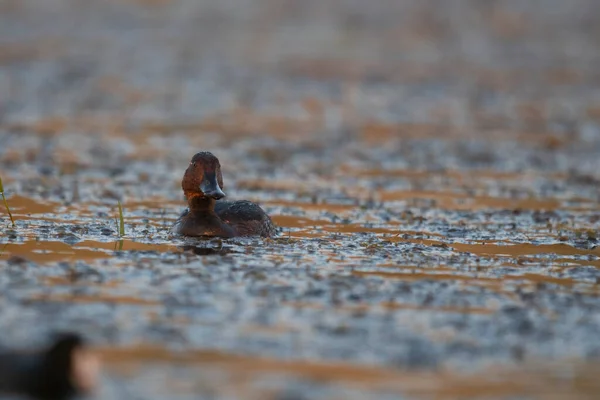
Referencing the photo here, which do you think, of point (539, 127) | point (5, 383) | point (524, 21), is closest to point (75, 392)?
point (5, 383)

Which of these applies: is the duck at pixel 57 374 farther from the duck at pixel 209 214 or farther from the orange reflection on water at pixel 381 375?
the duck at pixel 209 214

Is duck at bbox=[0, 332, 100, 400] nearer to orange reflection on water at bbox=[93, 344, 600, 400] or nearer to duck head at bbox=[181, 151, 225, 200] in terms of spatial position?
orange reflection on water at bbox=[93, 344, 600, 400]

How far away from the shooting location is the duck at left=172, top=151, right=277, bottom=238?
1080 centimetres

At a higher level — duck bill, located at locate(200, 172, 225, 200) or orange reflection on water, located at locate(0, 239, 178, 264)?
duck bill, located at locate(200, 172, 225, 200)

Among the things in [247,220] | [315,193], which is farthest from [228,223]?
[315,193]

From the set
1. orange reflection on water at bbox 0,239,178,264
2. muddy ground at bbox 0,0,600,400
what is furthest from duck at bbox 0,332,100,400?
orange reflection on water at bbox 0,239,178,264

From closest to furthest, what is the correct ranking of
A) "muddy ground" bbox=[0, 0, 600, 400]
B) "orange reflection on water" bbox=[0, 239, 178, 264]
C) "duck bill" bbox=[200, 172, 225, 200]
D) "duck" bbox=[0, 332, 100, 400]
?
1. "duck" bbox=[0, 332, 100, 400]
2. "muddy ground" bbox=[0, 0, 600, 400]
3. "orange reflection on water" bbox=[0, 239, 178, 264]
4. "duck bill" bbox=[200, 172, 225, 200]

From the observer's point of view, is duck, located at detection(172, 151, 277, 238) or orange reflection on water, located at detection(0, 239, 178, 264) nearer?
orange reflection on water, located at detection(0, 239, 178, 264)

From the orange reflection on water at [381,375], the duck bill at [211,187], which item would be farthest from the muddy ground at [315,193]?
the duck bill at [211,187]

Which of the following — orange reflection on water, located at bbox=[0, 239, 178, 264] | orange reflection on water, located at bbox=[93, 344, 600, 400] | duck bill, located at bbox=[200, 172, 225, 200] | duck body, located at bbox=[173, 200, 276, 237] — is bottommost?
orange reflection on water, located at bbox=[93, 344, 600, 400]

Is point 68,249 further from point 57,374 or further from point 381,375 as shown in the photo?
point 381,375

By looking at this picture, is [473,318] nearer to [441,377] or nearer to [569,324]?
[569,324]

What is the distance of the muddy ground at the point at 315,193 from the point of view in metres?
6.87

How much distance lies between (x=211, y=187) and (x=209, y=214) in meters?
0.32
